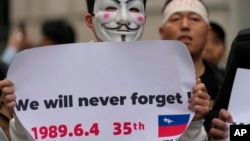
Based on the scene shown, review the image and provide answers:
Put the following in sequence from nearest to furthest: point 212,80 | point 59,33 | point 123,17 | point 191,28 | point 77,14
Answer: point 123,17
point 212,80
point 191,28
point 59,33
point 77,14

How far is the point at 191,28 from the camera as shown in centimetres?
679

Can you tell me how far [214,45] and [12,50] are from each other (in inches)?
124

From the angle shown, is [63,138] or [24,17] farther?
[24,17]

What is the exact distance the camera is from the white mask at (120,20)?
5039 millimetres

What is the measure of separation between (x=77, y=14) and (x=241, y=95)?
1239cm

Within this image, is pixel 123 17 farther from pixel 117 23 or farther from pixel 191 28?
pixel 191 28

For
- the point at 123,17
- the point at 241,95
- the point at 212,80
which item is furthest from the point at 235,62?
the point at 212,80

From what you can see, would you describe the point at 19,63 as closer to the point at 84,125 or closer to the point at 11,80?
the point at 11,80

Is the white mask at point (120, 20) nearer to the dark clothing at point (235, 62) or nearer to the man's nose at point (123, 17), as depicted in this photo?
the man's nose at point (123, 17)

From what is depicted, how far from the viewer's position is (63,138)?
4.85 m

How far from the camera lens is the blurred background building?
13977 millimetres

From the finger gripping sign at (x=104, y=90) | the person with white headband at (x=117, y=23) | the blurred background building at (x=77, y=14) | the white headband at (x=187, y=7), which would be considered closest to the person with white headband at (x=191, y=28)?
the white headband at (x=187, y=7)

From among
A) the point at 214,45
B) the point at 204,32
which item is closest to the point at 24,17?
the point at 214,45

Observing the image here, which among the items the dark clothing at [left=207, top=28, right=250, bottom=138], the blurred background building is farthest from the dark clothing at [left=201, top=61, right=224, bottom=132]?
the blurred background building
